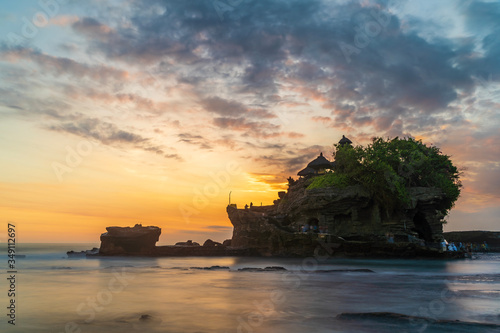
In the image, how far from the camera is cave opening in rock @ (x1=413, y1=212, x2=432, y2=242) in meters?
52.6

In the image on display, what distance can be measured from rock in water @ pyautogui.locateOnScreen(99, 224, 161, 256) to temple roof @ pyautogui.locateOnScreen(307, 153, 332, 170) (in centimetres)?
2876

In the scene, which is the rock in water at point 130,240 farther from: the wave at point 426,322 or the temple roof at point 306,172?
the wave at point 426,322

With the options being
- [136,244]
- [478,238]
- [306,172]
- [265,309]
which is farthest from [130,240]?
[478,238]

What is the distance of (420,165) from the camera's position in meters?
52.4

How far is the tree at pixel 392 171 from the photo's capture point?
4916cm

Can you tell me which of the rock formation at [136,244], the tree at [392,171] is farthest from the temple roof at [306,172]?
the rock formation at [136,244]

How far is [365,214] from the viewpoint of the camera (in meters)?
51.0

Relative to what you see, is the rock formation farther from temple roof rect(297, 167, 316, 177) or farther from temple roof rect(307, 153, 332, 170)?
temple roof rect(307, 153, 332, 170)

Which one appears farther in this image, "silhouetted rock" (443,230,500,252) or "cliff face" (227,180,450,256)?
"silhouetted rock" (443,230,500,252)

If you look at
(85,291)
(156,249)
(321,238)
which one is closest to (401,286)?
(85,291)

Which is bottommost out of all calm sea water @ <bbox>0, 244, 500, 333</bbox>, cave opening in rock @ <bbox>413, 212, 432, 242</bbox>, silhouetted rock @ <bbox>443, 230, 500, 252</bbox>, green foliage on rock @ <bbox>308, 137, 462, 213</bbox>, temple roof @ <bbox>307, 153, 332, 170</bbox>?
silhouetted rock @ <bbox>443, 230, 500, 252</bbox>

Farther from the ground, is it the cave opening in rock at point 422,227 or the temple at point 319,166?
the temple at point 319,166

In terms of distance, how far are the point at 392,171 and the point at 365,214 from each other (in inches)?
262

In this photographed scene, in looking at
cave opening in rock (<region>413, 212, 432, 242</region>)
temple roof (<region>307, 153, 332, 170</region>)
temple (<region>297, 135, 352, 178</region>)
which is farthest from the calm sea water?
temple roof (<region>307, 153, 332, 170</region>)
